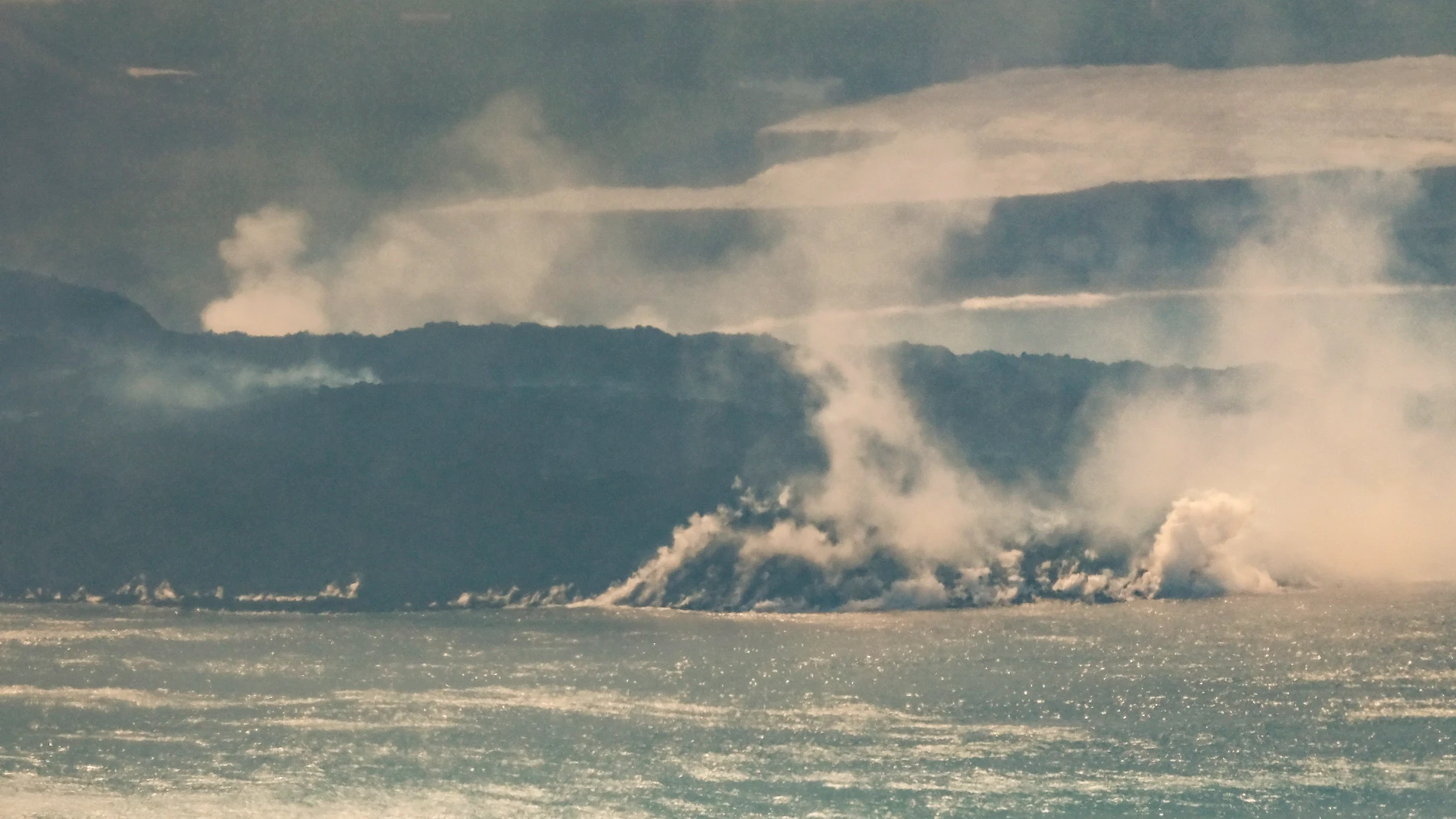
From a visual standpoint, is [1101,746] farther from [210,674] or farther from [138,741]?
[210,674]

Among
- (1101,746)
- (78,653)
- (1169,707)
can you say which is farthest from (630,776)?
(78,653)

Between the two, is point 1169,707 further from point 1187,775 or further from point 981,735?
point 1187,775

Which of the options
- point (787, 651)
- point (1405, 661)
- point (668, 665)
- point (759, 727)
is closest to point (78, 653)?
point (668, 665)

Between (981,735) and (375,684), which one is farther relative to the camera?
(375,684)

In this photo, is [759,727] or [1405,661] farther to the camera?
[1405,661]

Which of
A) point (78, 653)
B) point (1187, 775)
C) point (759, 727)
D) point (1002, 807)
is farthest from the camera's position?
point (78, 653)

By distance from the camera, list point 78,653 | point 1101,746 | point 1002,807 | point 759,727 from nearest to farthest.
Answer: point 1002,807, point 1101,746, point 759,727, point 78,653
